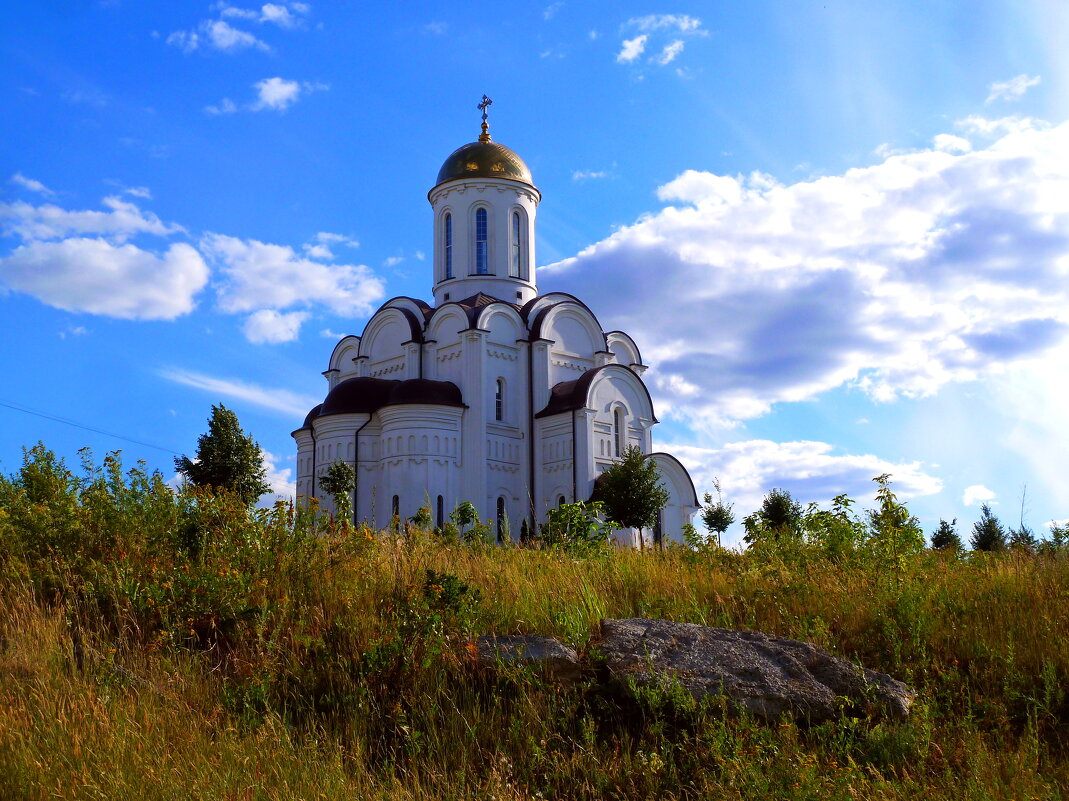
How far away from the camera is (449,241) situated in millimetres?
35344

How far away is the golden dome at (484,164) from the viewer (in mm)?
34875

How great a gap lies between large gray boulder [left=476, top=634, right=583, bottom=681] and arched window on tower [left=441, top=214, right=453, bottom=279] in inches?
1203

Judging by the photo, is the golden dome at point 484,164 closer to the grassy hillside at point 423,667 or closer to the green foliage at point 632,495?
the green foliage at point 632,495

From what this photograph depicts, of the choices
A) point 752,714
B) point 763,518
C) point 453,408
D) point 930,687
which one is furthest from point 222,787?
point 453,408

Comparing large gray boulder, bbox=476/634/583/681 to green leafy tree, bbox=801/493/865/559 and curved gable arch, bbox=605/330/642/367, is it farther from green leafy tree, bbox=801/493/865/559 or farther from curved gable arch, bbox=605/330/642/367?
curved gable arch, bbox=605/330/642/367

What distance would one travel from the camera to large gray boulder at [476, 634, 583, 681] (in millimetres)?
4984

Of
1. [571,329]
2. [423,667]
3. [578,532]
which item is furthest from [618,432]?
[423,667]

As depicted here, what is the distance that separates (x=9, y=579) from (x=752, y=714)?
5.22m

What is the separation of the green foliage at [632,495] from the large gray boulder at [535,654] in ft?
67.5

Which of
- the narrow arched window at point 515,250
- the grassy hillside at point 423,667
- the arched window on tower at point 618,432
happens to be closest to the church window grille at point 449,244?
the narrow arched window at point 515,250

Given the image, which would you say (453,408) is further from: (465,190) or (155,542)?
(155,542)

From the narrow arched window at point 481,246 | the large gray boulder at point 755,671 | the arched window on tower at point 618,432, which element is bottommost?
Result: the large gray boulder at point 755,671

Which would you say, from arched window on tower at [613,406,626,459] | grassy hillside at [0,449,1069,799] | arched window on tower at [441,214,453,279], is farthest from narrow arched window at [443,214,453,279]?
grassy hillside at [0,449,1069,799]

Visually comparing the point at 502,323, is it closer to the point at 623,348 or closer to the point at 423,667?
the point at 623,348
